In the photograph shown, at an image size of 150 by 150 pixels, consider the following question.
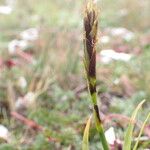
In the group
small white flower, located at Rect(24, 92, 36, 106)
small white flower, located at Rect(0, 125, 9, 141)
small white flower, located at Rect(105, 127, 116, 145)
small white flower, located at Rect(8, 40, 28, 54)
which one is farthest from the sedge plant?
small white flower, located at Rect(8, 40, 28, 54)

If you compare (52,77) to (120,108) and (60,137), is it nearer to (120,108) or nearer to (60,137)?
(120,108)

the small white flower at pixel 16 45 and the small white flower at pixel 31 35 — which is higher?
the small white flower at pixel 31 35

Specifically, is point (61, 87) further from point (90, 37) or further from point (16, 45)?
point (90, 37)

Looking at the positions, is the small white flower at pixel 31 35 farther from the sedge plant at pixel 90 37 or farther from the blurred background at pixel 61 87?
the sedge plant at pixel 90 37

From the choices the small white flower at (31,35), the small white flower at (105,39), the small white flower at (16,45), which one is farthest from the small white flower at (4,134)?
the small white flower at (105,39)

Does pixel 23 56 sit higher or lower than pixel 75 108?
higher

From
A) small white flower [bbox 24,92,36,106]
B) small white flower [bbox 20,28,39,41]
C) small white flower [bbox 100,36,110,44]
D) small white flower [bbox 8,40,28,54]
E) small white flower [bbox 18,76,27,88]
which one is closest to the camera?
small white flower [bbox 24,92,36,106]

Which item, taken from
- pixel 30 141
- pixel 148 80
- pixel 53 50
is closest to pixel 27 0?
pixel 53 50

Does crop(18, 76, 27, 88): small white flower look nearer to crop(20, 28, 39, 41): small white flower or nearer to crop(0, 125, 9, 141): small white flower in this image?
crop(0, 125, 9, 141): small white flower
